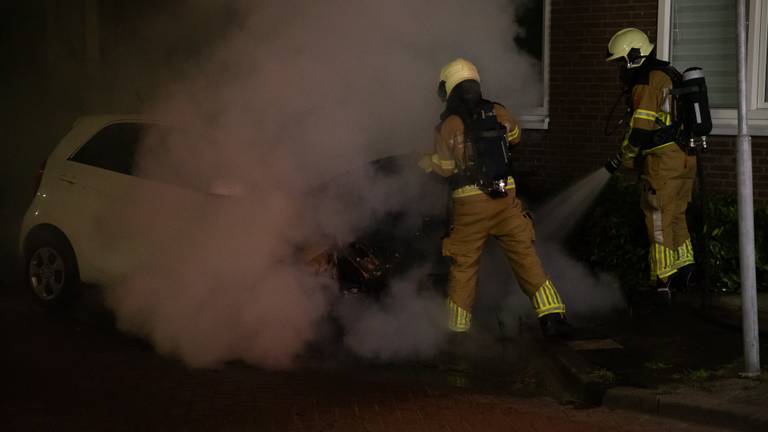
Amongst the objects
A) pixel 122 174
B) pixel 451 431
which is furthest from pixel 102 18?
pixel 451 431

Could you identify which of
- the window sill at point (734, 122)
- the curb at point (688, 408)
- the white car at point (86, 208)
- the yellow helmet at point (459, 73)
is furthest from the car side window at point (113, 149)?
the window sill at point (734, 122)

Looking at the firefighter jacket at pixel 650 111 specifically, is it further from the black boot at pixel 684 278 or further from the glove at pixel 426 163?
the glove at pixel 426 163

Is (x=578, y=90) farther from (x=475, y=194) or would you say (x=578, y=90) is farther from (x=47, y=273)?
(x=47, y=273)

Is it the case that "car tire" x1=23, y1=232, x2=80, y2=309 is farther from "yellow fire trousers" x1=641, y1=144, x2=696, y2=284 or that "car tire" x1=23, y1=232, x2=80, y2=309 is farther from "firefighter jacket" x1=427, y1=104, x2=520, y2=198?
"yellow fire trousers" x1=641, y1=144, x2=696, y2=284

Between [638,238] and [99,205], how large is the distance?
4.55m

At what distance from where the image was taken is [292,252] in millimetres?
7375

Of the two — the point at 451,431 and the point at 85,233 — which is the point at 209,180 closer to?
the point at 85,233

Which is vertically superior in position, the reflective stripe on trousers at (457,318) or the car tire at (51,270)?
the car tire at (51,270)

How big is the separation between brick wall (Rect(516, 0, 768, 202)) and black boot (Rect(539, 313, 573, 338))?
314 centimetres

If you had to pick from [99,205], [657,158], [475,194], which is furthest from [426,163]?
[99,205]

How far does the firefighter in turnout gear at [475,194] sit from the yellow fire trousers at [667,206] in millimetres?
1176

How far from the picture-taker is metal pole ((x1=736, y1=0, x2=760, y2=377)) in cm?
608

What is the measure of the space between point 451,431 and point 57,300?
14.4 ft

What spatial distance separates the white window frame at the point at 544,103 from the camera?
10227 mm
